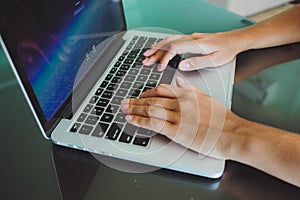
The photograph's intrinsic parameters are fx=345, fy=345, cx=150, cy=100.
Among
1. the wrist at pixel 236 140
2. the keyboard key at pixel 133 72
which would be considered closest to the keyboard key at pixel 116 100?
the keyboard key at pixel 133 72

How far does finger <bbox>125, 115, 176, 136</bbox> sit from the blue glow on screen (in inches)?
5.8

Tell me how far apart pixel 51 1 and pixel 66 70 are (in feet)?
0.44

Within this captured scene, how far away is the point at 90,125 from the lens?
64cm

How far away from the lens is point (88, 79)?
2.47 ft

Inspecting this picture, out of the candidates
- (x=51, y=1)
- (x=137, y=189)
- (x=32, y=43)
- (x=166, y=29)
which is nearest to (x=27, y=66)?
(x=32, y=43)

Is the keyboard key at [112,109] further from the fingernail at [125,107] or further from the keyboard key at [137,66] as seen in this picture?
the keyboard key at [137,66]

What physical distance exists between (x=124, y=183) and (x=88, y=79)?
0.27 metres

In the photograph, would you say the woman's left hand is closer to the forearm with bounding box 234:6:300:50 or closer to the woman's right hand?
the woman's right hand

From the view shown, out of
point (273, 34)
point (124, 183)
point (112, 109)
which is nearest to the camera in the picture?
point (124, 183)

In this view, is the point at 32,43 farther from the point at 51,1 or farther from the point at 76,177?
the point at 76,177

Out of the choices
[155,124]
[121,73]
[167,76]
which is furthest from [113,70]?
[155,124]

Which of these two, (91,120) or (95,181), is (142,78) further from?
(95,181)

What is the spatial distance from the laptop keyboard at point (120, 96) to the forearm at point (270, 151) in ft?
0.52

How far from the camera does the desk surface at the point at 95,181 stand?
0.56 metres
